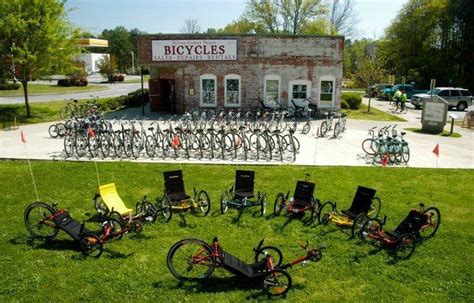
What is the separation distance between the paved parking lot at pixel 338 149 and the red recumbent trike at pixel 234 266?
7.43 metres

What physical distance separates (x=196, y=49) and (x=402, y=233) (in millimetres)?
18684

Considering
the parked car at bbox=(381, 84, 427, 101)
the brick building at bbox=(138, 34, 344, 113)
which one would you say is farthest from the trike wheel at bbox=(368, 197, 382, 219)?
the parked car at bbox=(381, 84, 427, 101)

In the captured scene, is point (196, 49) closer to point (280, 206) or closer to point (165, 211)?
point (165, 211)

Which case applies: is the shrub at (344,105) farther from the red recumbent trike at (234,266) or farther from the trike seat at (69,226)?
the trike seat at (69,226)

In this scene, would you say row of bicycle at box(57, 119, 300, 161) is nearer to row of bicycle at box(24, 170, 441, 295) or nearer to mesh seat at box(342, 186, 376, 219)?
row of bicycle at box(24, 170, 441, 295)

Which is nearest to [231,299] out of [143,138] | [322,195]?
[322,195]

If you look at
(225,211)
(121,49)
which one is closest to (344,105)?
(225,211)

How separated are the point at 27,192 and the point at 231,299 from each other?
761 centimetres

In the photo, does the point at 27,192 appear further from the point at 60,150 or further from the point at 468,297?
the point at 468,297

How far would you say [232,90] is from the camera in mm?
25141

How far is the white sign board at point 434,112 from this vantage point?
Result: 20.7 m

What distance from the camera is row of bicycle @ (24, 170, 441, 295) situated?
23.1 ft

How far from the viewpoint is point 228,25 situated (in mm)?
65875

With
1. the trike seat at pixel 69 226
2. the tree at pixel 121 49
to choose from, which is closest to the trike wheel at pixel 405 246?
the trike seat at pixel 69 226
